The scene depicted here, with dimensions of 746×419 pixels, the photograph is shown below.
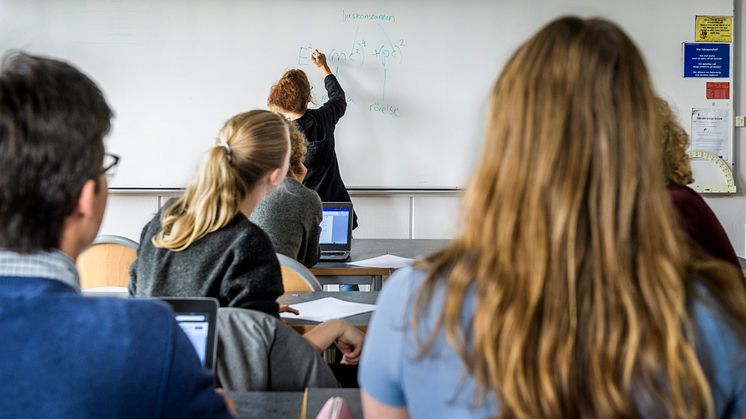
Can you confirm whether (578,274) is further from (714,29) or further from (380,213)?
(714,29)

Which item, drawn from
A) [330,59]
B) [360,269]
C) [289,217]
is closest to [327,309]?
[289,217]

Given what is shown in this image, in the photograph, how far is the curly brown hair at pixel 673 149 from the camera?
5.90 ft

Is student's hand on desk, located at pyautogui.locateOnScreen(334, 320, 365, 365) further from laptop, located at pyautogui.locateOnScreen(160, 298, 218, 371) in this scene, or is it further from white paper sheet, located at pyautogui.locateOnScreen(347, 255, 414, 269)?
white paper sheet, located at pyautogui.locateOnScreen(347, 255, 414, 269)

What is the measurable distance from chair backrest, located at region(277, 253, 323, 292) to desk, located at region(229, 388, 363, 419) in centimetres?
104

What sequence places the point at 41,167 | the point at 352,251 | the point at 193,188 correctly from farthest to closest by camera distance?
the point at 352,251
the point at 193,188
the point at 41,167

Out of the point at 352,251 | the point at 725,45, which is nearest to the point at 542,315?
the point at 352,251

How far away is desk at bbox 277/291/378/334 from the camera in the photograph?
1979mm

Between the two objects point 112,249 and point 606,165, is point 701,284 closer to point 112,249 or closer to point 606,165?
point 606,165

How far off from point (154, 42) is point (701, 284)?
4364 mm

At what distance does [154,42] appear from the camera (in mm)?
4637

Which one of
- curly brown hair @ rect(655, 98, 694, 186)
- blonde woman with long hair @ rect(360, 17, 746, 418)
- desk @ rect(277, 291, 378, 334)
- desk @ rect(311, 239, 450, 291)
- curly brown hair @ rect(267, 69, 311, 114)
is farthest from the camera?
curly brown hair @ rect(267, 69, 311, 114)

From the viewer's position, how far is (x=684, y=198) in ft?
5.93

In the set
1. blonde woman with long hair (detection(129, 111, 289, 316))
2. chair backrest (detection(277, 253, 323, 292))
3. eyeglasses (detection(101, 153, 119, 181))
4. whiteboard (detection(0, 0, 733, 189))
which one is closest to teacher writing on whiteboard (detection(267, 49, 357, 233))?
whiteboard (detection(0, 0, 733, 189))

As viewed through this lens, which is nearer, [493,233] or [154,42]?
[493,233]
